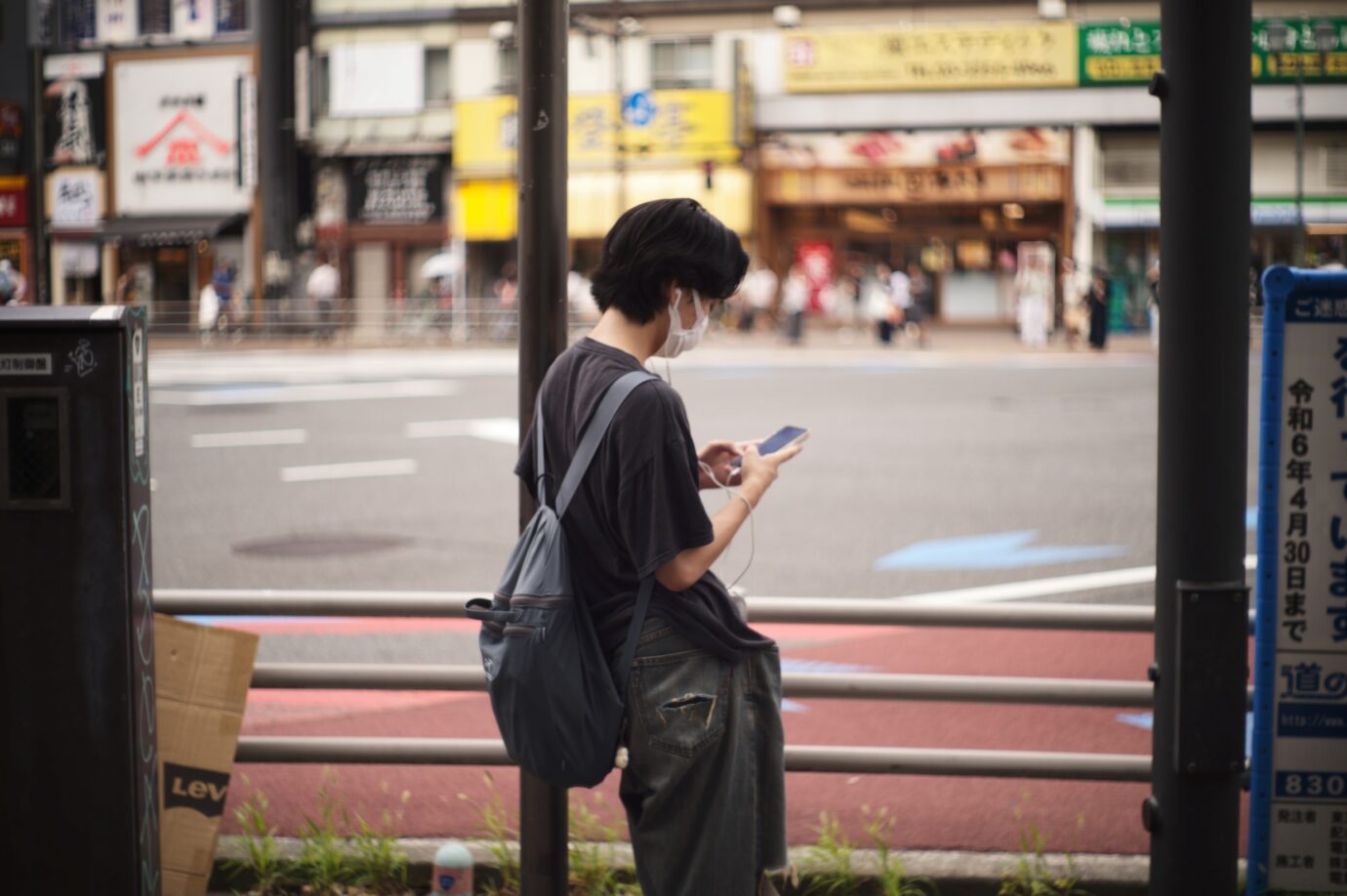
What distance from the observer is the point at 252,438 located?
15.8 m

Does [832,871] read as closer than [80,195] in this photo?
Yes

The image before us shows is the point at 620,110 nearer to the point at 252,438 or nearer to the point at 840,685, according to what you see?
the point at 252,438

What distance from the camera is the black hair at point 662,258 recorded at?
8.29 feet

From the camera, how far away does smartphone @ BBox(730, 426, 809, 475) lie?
2.85 m

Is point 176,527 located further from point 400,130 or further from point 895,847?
point 400,130

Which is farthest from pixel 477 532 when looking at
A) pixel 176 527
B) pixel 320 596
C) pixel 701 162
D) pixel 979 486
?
pixel 701 162

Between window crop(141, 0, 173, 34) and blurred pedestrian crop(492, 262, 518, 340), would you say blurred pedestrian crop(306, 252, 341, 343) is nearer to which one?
blurred pedestrian crop(492, 262, 518, 340)

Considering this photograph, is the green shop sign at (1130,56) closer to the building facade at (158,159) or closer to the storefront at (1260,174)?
the storefront at (1260,174)

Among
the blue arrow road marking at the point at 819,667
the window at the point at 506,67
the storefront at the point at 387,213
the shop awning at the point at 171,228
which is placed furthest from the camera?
the storefront at the point at 387,213

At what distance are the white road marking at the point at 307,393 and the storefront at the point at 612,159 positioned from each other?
52.0 feet

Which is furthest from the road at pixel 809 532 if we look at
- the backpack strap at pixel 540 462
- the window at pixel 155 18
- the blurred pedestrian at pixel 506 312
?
the window at pixel 155 18

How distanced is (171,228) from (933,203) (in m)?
21.6

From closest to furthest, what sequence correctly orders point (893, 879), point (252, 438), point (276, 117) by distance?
point (893, 879) < point (252, 438) < point (276, 117)

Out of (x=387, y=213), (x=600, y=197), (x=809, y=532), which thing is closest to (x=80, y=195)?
(x=387, y=213)
